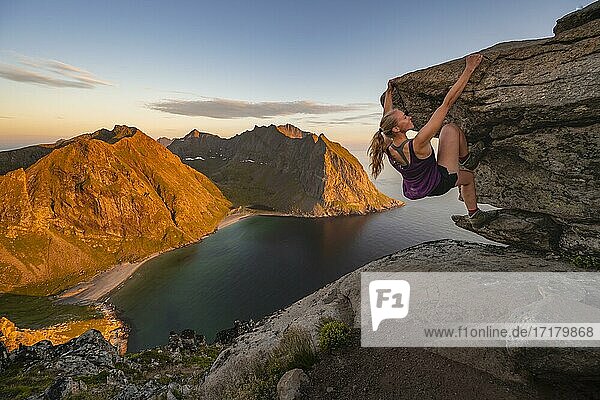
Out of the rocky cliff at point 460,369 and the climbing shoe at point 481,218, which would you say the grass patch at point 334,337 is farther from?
the climbing shoe at point 481,218

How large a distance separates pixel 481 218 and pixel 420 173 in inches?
270

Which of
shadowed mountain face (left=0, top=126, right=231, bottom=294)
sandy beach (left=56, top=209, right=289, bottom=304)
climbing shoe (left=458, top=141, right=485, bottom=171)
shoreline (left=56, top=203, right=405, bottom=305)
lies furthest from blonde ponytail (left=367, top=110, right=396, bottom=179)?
shadowed mountain face (left=0, top=126, right=231, bottom=294)

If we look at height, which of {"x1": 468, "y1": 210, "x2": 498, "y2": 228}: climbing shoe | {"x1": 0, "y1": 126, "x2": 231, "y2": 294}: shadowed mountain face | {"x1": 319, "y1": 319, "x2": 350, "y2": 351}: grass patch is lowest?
{"x1": 0, "y1": 126, "x2": 231, "y2": 294}: shadowed mountain face

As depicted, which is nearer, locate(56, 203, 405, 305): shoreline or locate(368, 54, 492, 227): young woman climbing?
locate(368, 54, 492, 227): young woman climbing

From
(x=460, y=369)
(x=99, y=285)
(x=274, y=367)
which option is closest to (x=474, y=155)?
(x=460, y=369)

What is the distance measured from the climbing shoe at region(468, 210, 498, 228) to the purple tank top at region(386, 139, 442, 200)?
5.77 meters

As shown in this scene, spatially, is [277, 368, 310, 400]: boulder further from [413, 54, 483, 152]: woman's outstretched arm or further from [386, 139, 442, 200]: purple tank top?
[413, 54, 483, 152]: woman's outstretched arm

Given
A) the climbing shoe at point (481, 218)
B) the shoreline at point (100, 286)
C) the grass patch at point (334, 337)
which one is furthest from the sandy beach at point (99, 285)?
the climbing shoe at point (481, 218)

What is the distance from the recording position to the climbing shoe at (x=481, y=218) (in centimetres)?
1225

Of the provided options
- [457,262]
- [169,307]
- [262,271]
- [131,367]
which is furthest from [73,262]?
[457,262]

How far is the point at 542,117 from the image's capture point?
9.38m

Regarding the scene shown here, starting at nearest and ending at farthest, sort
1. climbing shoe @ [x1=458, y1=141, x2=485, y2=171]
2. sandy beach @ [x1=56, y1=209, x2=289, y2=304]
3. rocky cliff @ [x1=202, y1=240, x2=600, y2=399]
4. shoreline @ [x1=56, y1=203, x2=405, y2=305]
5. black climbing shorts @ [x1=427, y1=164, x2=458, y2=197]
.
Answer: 1. rocky cliff @ [x1=202, y1=240, x2=600, y2=399]
2. black climbing shorts @ [x1=427, y1=164, x2=458, y2=197]
3. climbing shoe @ [x1=458, y1=141, x2=485, y2=171]
4. shoreline @ [x1=56, y1=203, x2=405, y2=305]
5. sandy beach @ [x1=56, y1=209, x2=289, y2=304]

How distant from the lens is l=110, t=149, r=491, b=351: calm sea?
8412 cm

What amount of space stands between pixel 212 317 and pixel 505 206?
85512mm
